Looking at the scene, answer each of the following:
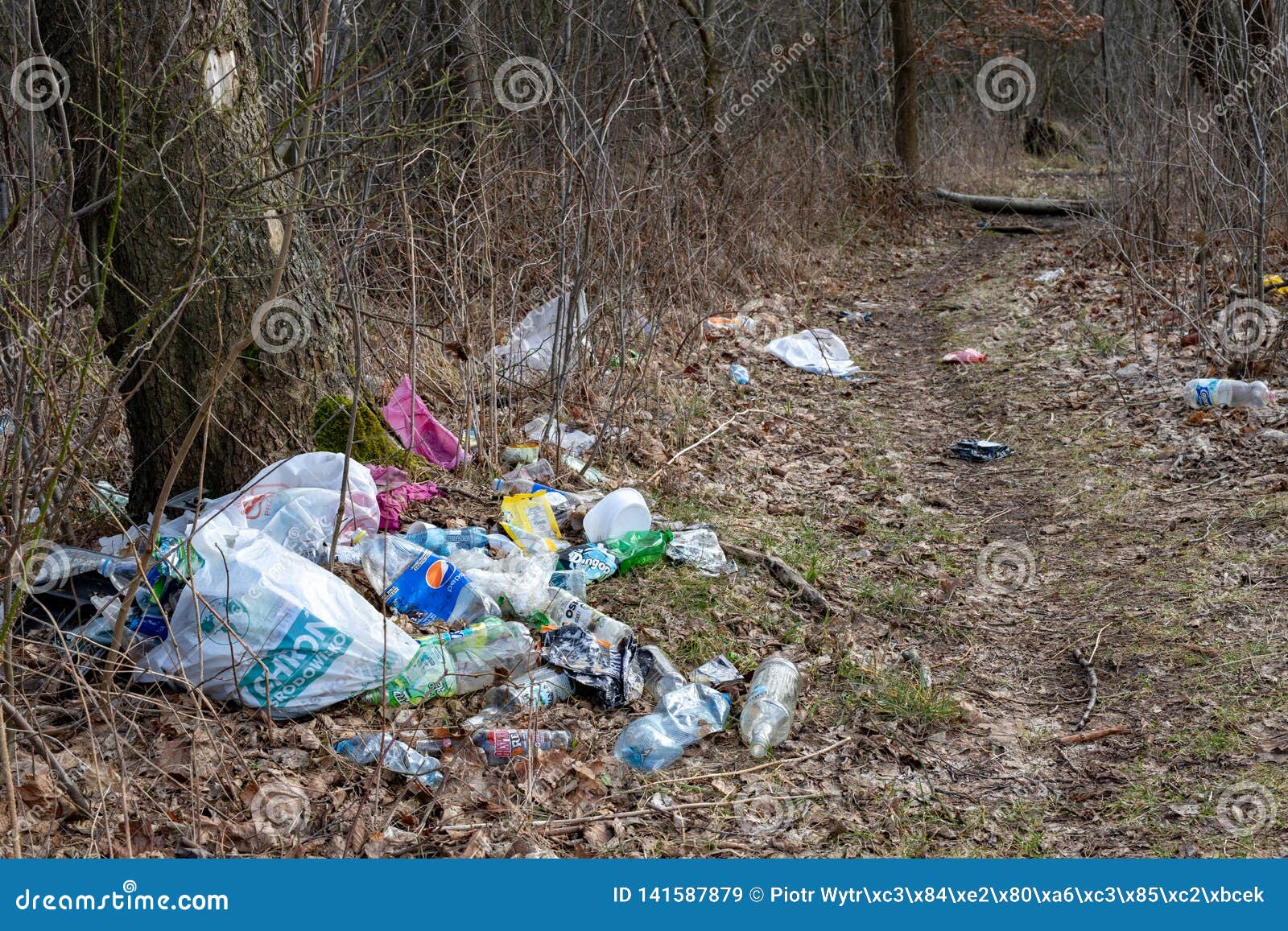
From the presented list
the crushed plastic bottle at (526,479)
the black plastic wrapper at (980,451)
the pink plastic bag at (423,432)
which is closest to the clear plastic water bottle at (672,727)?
the crushed plastic bottle at (526,479)

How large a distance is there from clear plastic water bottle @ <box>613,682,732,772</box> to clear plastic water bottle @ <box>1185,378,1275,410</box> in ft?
11.2

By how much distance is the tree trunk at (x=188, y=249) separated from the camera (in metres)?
3.58

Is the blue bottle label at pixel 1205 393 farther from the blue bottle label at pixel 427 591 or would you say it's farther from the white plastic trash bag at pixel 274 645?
the white plastic trash bag at pixel 274 645

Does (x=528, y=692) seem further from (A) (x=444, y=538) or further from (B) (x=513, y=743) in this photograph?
(A) (x=444, y=538)

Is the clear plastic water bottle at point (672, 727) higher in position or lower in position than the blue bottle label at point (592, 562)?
lower

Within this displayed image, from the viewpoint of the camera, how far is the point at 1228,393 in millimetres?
5191

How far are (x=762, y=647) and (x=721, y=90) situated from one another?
291 inches

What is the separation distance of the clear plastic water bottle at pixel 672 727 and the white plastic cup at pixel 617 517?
933mm

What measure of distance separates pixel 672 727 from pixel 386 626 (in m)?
0.83

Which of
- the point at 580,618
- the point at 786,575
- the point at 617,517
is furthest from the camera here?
the point at 617,517

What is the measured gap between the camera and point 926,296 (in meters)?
9.17

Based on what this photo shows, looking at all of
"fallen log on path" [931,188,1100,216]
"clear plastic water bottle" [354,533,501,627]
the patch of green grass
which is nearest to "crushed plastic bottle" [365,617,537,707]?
"clear plastic water bottle" [354,533,501,627]

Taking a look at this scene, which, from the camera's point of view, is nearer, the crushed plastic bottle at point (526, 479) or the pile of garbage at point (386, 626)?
the pile of garbage at point (386, 626)

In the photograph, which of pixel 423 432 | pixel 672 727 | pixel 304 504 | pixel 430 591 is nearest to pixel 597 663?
pixel 672 727
